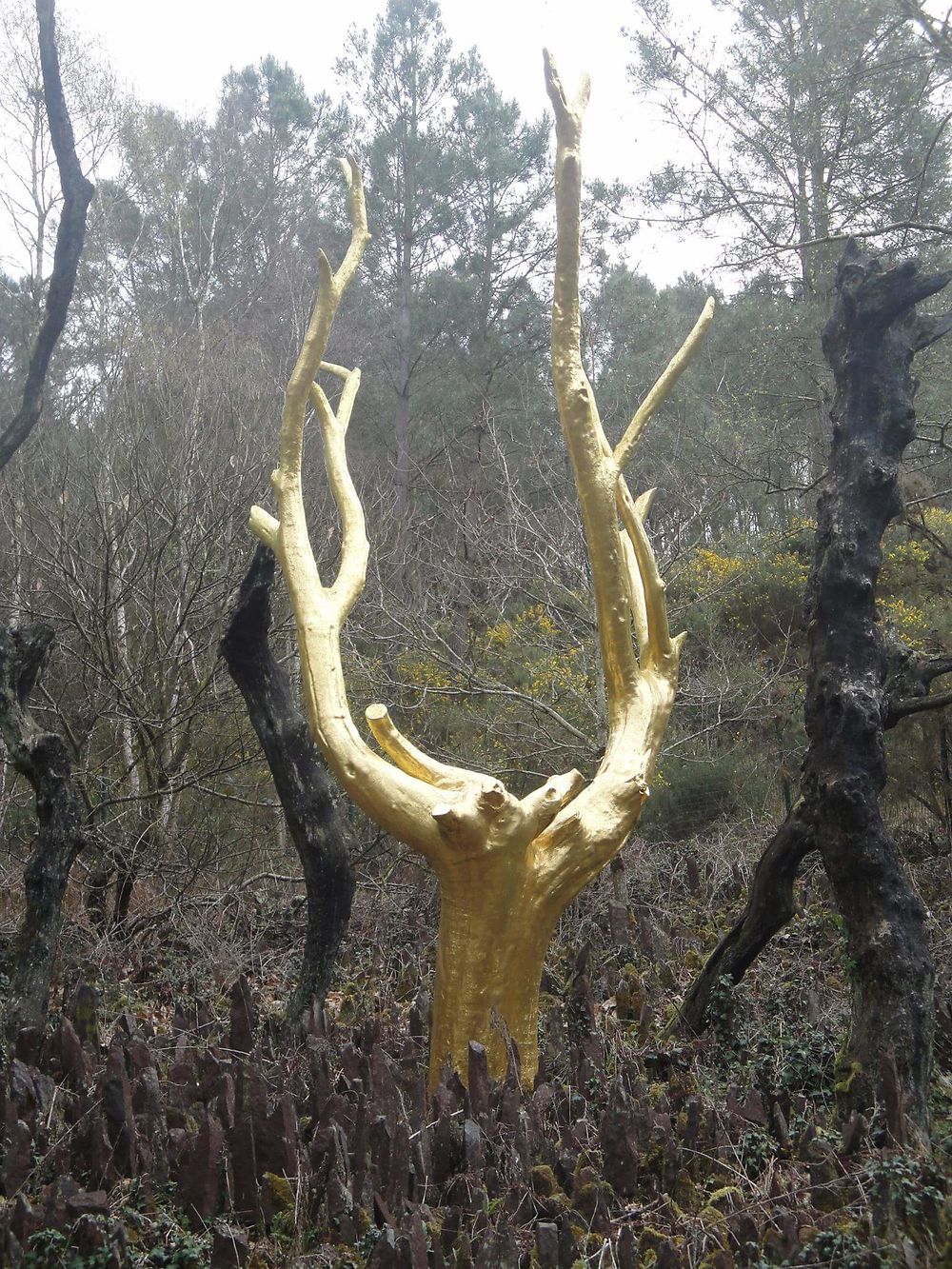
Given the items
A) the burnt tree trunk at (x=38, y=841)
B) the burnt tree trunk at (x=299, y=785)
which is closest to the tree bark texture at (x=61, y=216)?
the burnt tree trunk at (x=38, y=841)

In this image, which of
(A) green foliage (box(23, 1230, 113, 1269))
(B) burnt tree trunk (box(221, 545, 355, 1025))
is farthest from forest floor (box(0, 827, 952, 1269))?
(B) burnt tree trunk (box(221, 545, 355, 1025))

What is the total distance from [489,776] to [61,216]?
8.90 feet

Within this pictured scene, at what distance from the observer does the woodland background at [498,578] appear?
634 cm

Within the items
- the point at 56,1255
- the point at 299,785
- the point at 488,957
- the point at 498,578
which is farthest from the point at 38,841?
the point at 498,578

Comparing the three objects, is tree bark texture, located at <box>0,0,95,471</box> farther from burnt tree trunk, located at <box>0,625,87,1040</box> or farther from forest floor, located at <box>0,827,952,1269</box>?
forest floor, located at <box>0,827,952,1269</box>

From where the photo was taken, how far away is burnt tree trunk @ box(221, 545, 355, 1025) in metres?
4.06

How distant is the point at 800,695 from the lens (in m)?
9.02

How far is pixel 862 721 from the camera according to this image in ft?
11.5

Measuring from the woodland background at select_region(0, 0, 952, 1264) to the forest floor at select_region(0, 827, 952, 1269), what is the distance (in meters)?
0.18

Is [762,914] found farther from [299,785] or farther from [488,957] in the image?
[299,785]

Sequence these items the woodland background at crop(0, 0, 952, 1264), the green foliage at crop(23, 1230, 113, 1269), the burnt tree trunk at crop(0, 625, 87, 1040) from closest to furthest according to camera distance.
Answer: the green foliage at crop(23, 1230, 113, 1269), the burnt tree trunk at crop(0, 625, 87, 1040), the woodland background at crop(0, 0, 952, 1264)

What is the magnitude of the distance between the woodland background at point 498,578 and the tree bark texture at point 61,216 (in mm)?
2607

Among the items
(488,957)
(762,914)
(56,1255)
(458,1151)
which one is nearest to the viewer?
(56,1255)

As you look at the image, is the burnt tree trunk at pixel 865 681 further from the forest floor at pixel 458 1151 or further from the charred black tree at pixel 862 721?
the forest floor at pixel 458 1151
